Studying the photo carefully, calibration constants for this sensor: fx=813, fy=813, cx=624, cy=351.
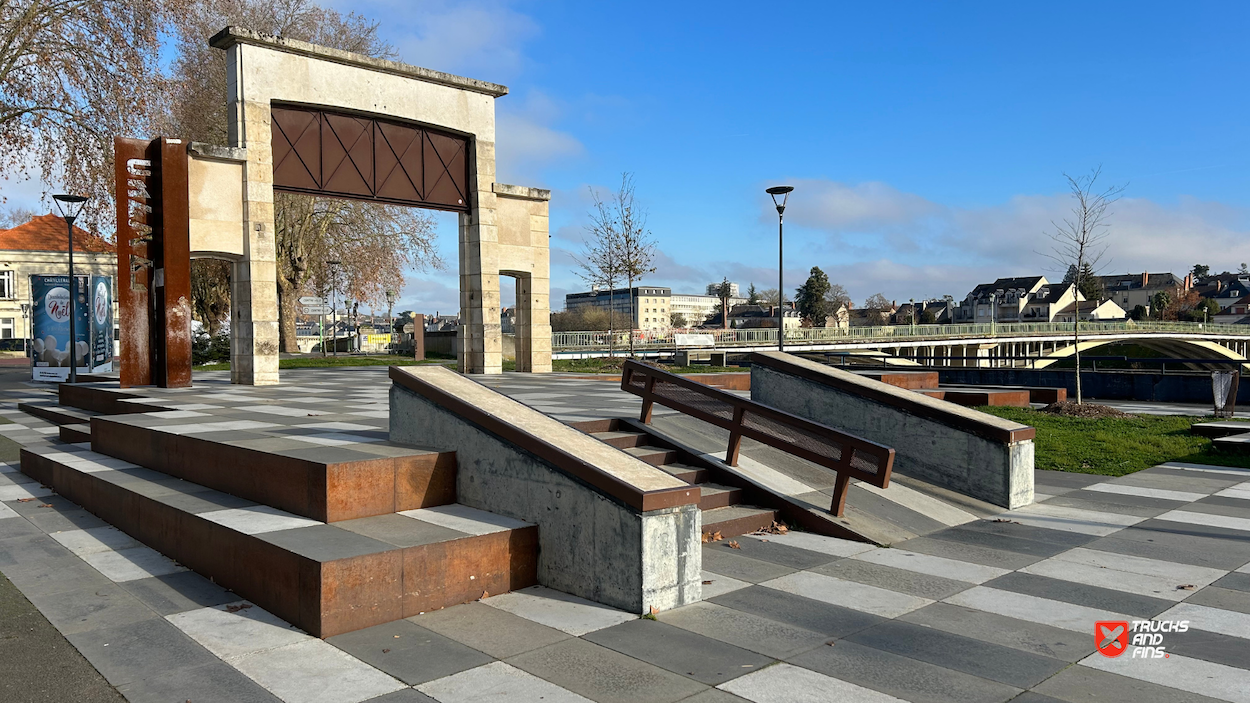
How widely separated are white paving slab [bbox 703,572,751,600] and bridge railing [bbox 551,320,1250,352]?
3379 centimetres

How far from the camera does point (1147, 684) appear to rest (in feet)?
13.1

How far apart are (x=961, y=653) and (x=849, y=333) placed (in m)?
66.0

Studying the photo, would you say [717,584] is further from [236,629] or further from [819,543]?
[236,629]

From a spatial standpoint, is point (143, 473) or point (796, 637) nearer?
point (796, 637)

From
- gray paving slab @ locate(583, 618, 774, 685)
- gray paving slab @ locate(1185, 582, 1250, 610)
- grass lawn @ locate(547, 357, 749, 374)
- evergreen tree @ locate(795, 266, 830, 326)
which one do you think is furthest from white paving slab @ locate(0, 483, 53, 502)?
evergreen tree @ locate(795, 266, 830, 326)

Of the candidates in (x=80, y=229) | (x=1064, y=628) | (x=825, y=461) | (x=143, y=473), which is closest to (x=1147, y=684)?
(x=1064, y=628)

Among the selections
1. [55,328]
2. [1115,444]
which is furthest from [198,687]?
[55,328]

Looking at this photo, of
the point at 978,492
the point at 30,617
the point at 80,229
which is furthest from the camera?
the point at 80,229

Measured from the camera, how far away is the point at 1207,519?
767 centimetres

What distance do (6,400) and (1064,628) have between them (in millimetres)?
22621

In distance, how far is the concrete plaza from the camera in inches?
159

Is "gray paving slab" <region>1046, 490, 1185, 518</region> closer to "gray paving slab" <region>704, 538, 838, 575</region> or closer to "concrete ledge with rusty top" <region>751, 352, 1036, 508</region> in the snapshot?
"concrete ledge with rusty top" <region>751, 352, 1036, 508</region>

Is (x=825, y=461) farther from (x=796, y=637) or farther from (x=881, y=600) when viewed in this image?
(x=796, y=637)

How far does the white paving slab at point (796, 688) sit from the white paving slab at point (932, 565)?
228cm
